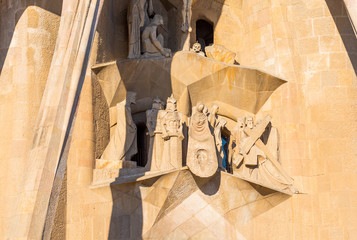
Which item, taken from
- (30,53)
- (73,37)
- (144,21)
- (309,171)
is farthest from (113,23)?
(309,171)

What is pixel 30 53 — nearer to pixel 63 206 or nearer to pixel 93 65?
pixel 93 65

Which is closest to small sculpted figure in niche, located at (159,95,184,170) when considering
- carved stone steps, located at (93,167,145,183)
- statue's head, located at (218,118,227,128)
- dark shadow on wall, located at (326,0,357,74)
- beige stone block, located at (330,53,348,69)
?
carved stone steps, located at (93,167,145,183)

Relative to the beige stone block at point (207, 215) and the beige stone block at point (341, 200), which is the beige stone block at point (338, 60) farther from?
the beige stone block at point (207, 215)

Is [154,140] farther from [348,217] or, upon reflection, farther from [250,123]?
[348,217]

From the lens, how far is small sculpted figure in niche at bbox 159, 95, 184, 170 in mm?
10219

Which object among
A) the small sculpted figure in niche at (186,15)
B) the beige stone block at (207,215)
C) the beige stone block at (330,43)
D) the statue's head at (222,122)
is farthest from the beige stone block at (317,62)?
the beige stone block at (207,215)

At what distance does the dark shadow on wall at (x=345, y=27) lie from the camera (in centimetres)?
1156

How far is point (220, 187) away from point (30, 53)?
3.49 meters

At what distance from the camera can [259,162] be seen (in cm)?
1097

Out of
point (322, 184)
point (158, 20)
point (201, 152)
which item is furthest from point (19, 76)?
point (322, 184)

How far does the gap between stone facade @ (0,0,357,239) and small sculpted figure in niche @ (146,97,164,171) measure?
87 millimetres

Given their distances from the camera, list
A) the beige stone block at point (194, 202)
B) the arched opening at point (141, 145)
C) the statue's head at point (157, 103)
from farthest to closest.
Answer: the arched opening at point (141, 145), the statue's head at point (157, 103), the beige stone block at point (194, 202)

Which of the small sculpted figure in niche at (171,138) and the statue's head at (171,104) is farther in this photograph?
the statue's head at (171,104)

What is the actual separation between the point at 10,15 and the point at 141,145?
10.0 feet
